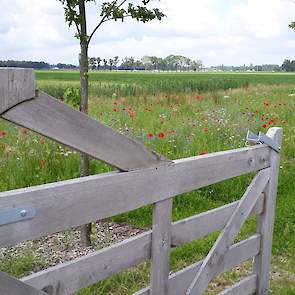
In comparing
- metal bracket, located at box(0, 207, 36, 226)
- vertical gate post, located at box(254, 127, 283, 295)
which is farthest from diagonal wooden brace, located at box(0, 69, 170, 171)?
vertical gate post, located at box(254, 127, 283, 295)

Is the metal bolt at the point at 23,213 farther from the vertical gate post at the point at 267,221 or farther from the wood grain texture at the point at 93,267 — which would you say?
the vertical gate post at the point at 267,221

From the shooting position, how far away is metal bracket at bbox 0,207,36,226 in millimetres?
1754

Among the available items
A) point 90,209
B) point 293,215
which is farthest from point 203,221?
Answer: point 293,215

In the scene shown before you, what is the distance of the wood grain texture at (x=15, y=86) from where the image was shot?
1.63 meters

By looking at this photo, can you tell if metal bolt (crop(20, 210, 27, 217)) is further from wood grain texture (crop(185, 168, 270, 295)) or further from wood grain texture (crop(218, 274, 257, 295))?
wood grain texture (crop(218, 274, 257, 295))

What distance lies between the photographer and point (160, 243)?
8.48 feet

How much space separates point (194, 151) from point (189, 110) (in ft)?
15.7

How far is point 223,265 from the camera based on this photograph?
10.7ft

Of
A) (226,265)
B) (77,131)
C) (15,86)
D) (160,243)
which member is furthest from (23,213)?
(226,265)

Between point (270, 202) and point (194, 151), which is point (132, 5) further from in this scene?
point (194, 151)

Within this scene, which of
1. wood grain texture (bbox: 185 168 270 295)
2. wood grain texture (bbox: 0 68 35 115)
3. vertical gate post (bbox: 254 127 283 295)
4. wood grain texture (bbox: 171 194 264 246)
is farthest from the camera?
vertical gate post (bbox: 254 127 283 295)

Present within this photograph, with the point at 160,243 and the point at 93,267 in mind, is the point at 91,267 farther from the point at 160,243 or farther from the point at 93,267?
the point at 160,243

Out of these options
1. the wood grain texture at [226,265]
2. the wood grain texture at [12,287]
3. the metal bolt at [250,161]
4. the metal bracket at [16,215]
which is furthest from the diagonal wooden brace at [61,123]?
the metal bolt at [250,161]

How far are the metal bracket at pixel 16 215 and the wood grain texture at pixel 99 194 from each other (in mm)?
17
